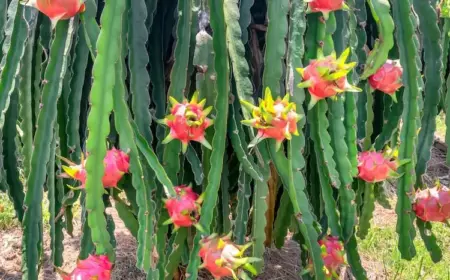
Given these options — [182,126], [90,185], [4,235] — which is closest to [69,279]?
[90,185]

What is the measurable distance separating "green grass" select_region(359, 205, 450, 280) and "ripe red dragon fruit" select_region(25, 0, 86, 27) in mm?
1468

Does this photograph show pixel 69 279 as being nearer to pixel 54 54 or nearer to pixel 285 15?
pixel 54 54

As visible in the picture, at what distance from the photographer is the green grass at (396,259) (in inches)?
85.7

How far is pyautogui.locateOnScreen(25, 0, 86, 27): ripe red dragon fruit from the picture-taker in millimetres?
1034

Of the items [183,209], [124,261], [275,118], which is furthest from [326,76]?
[124,261]

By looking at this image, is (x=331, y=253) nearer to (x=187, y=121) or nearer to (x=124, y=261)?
(x=187, y=121)

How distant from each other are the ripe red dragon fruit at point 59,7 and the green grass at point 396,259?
1468mm

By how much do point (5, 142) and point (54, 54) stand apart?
0.38 m

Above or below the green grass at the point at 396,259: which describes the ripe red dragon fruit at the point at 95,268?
above

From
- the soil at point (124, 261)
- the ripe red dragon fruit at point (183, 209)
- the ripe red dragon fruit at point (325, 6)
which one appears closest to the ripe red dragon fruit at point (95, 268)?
the ripe red dragon fruit at point (183, 209)

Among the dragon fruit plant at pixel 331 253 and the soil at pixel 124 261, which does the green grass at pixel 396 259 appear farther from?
the dragon fruit plant at pixel 331 253

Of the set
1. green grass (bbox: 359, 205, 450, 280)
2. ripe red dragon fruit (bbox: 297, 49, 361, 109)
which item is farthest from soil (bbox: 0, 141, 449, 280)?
ripe red dragon fruit (bbox: 297, 49, 361, 109)

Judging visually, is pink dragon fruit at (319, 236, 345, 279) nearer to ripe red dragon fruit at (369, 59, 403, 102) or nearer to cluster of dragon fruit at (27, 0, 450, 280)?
cluster of dragon fruit at (27, 0, 450, 280)

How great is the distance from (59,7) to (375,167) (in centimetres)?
74
